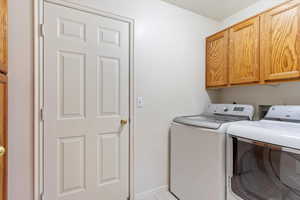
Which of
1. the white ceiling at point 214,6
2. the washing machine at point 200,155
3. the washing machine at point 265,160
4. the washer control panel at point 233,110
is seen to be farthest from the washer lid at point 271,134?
the white ceiling at point 214,6

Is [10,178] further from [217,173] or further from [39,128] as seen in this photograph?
[217,173]

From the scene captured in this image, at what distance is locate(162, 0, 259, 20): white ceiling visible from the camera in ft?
6.18

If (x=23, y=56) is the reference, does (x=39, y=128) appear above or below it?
below

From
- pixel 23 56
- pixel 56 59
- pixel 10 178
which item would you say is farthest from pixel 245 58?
pixel 10 178

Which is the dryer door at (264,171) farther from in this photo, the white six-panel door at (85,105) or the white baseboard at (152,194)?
the white six-panel door at (85,105)

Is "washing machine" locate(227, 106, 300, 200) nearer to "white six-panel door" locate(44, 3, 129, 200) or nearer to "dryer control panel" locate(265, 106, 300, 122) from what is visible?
"dryer control panel" locate(265, 106, 300, 122)

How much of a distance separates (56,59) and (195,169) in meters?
1.65

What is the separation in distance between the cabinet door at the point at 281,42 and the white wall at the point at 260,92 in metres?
0.33

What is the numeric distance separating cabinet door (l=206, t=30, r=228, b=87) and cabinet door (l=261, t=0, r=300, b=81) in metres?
0.42

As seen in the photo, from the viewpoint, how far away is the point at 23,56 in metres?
1.26

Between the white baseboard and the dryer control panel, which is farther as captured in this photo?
the white baseboard

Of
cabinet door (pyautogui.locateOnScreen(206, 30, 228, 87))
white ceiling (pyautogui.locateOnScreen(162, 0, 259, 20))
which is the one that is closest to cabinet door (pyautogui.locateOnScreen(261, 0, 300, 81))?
cabinet door (pyautogui.locateOnScreen(206, 30, 228, 87))

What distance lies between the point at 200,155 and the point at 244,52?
118 cm

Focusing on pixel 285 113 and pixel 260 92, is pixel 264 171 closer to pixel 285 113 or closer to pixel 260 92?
pixel 285 113
